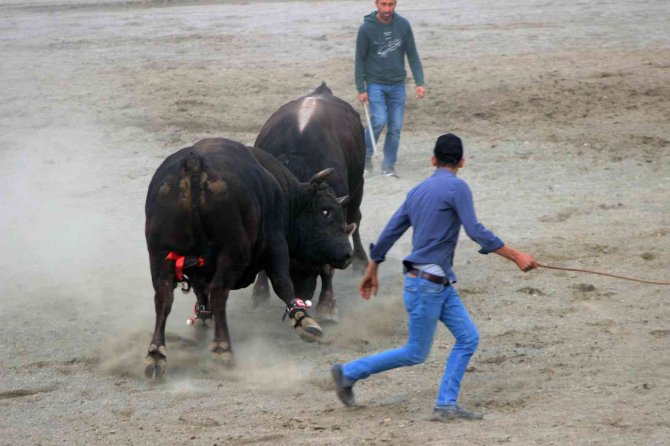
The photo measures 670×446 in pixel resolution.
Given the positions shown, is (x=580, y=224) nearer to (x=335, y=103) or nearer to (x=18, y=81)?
(x=335, y=103)

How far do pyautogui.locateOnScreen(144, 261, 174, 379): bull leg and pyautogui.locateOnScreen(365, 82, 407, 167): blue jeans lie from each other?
5625 mm

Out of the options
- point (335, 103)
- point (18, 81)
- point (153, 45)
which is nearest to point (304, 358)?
point (335, 103)

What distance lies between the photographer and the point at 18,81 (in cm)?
1758

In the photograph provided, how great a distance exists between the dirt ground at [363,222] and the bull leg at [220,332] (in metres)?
0.10

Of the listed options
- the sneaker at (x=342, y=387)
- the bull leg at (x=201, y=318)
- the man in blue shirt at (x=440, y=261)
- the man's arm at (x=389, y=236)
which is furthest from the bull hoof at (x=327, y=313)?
the man in blue shirt at (x=440, y=261)

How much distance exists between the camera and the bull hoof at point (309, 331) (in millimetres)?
8281

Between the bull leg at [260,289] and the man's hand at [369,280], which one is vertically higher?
the man's hand at [369,280]

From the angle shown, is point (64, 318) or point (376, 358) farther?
point (64, 318)

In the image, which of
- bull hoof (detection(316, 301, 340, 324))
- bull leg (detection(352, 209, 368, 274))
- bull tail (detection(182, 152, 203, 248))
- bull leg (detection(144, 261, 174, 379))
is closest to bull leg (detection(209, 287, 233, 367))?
bull leg (detection(144, 261, 174, 379))

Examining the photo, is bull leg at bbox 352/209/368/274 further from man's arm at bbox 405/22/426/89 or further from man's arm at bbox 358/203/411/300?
man's arm at bbox 358/203/411/300

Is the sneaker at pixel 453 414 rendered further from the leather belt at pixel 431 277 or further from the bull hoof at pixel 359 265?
the bull hoof at pixel 359 265

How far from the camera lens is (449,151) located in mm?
6723

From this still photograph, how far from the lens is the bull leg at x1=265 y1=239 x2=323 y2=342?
830 centimetres

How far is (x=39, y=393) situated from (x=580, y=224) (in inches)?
228
